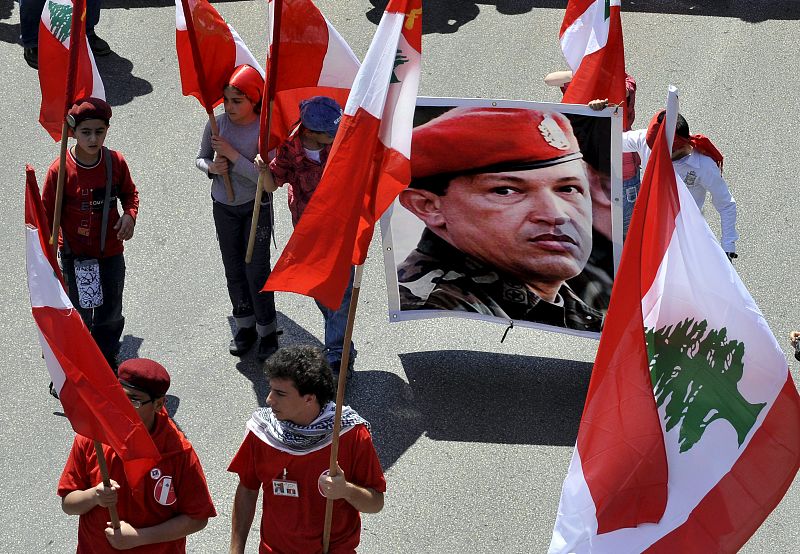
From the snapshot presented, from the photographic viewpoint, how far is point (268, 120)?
6625 millimetres

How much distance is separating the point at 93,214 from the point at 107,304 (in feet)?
1.91

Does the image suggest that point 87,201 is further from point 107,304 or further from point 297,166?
point 297,166

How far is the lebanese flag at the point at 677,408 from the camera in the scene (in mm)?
4395

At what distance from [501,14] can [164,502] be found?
24.1ft

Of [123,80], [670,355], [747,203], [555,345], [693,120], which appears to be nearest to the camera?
[670,355]

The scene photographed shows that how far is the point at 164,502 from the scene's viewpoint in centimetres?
473

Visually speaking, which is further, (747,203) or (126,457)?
(747,203)

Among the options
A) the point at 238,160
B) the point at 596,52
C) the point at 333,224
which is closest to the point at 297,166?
the point at 238,160

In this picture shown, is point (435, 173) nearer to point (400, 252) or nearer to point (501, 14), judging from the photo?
point (400, 252)

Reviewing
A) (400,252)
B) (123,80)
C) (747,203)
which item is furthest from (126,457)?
(123,80)

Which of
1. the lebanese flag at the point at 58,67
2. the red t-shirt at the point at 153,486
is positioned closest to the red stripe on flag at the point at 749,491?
the red t-shirt at the point at 153,486

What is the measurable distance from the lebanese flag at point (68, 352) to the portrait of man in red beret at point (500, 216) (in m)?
2.52

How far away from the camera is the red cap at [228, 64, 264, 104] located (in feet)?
22.7

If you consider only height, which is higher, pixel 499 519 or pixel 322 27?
pixel 322 27
